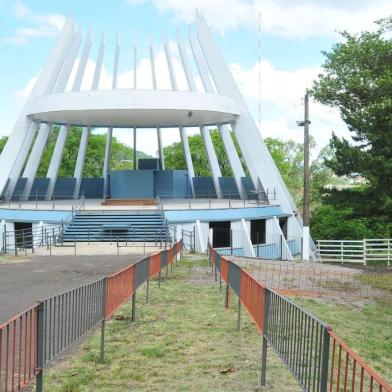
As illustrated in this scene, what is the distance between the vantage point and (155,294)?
1371 centimetres

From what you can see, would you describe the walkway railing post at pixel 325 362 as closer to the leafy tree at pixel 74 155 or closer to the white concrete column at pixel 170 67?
the white concrete column at pixel 170 67

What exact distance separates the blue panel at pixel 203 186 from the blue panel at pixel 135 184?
653cm

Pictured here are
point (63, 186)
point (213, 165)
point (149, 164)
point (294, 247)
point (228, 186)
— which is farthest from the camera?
point (63, 186)

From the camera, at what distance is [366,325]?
11469 mm

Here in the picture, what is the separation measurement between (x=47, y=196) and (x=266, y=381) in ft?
133

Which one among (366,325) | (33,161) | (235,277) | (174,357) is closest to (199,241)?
(366,325)

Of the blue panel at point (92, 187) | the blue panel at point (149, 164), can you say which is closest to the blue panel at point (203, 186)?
the blue panel at point (149, 164)

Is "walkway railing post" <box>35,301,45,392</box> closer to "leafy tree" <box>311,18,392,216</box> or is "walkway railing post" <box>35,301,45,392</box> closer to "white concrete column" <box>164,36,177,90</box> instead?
"leafy tree" <box>311,18,392,216</box>

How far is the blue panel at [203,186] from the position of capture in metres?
49.7

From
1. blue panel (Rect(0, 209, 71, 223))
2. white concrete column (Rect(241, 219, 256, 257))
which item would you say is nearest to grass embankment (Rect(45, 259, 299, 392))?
white concrete column (Rect(241, 219, 256, 257))

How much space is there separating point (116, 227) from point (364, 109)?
15.6m

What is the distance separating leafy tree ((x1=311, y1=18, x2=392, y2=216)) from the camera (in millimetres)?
27844

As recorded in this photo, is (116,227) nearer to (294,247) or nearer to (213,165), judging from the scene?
(294,247)

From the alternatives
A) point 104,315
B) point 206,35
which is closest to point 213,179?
point 206,35
